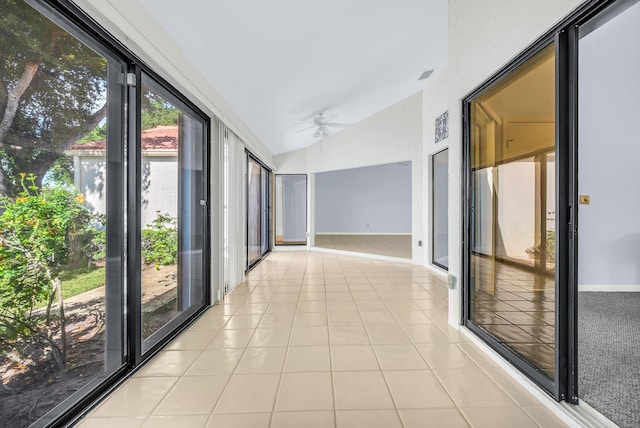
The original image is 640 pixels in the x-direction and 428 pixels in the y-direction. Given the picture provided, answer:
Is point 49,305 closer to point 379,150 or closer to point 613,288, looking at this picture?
point 613,288

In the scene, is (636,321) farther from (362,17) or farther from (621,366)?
(362,17)

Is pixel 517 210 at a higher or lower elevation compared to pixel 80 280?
higher

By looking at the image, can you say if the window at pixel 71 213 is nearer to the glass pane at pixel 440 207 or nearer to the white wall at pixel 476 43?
the white wall at pixel 476 43

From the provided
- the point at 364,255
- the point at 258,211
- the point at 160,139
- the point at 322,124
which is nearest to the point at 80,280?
the point at 160,139

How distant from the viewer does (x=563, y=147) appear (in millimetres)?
1572

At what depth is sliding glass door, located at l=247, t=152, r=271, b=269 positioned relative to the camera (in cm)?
565

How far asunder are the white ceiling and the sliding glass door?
1126 mm

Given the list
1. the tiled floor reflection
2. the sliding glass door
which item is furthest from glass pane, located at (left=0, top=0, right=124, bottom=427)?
the sliding glass door

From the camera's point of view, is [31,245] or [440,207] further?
[440,207]

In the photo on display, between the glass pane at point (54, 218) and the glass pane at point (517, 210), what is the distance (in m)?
2.72

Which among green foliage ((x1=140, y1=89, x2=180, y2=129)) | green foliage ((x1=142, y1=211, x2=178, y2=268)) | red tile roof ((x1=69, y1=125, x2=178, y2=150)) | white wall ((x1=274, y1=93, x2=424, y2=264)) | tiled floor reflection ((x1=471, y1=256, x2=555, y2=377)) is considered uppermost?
white wall ((x1=274, y1=93, x2=424, y2=264))

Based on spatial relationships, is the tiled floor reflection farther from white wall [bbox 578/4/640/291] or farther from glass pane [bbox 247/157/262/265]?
glass pane [bbox 247/157/262/265]

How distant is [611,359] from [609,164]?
3.02m

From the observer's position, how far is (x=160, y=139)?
2.54 m
